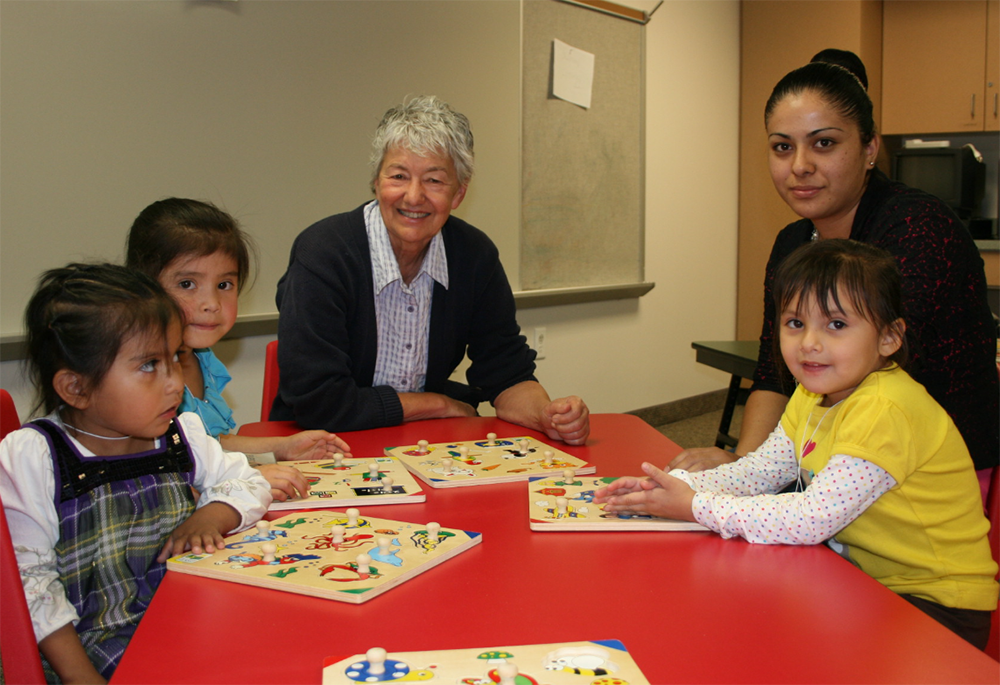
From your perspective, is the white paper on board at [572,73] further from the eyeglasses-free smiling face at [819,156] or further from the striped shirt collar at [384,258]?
the eyeglasses-free smiling face at [819,156]

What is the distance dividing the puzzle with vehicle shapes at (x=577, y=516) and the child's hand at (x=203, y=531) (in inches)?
16.3

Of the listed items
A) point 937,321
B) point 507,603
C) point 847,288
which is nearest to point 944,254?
point 937,321

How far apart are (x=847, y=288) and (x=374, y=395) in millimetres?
983

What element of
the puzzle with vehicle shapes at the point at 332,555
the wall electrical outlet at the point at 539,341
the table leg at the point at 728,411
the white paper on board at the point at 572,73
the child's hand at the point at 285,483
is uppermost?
the white paper on board at the point at 572,73

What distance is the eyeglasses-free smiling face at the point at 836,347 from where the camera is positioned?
3.89 feet

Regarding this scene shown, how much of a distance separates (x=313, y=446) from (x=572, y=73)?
3019 mm

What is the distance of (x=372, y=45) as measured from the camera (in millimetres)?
3098

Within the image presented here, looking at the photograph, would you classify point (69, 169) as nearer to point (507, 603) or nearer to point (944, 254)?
point (507, 603)

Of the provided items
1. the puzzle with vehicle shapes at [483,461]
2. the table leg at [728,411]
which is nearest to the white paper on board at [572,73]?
the table leg at [728,411]

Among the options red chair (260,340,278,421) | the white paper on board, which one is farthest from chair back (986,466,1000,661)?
the white paper on board

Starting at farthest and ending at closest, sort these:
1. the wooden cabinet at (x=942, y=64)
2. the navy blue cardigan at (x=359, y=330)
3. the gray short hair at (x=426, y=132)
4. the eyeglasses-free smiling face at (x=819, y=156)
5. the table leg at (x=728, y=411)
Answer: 1. the wooden cabinet at (x=942, y=64)
2. the table leg at (x=728, y=411)
3. the gray short hair at (x=426, y=132)
4. the navy blue cardigan at (x=359, y=330)
5. the eyeglasses-free smiling face at (x=819, y=156)

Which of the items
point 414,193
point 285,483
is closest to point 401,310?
point 414,193

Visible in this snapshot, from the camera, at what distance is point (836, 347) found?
1.18 metres

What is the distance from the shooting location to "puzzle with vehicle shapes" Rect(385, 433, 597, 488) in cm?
132
